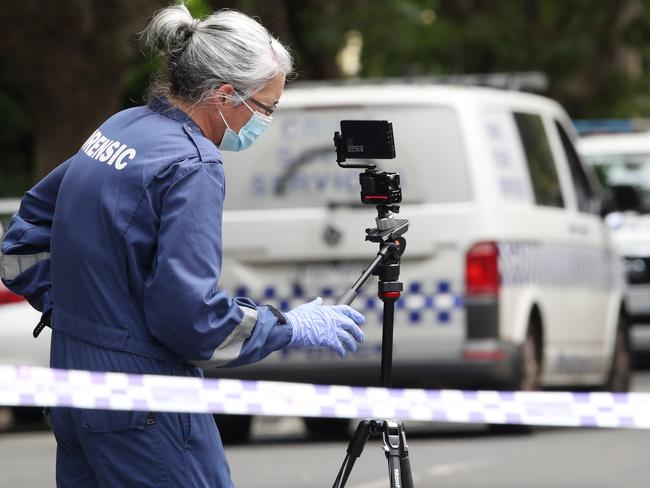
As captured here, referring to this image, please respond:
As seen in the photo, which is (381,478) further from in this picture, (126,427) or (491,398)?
(126,427)

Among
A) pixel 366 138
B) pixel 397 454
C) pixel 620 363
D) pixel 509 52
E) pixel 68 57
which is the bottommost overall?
pixel 397 454

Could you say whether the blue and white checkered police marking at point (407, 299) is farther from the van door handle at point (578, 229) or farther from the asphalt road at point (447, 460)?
the van door handle at point (578, 229)

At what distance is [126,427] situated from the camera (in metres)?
3.79

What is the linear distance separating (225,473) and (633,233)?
12003 millimetres

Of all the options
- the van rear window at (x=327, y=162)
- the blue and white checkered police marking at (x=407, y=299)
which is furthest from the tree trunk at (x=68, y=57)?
the blue and white checkered police marking at (x=407, y=299)

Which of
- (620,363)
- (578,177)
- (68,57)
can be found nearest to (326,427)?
(578,177)

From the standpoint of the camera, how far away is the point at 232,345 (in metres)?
3.82

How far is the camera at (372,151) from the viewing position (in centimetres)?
450

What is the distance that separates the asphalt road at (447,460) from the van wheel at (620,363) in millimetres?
→ 1196

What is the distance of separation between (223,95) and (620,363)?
27.3 ft

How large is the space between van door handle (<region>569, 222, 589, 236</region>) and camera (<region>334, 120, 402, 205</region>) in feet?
20.4

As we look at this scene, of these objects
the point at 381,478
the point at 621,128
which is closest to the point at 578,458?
the point at 381,478

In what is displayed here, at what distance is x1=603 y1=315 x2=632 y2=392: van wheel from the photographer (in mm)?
11766

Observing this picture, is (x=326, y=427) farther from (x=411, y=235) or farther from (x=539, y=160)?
(x=539, y=160)
